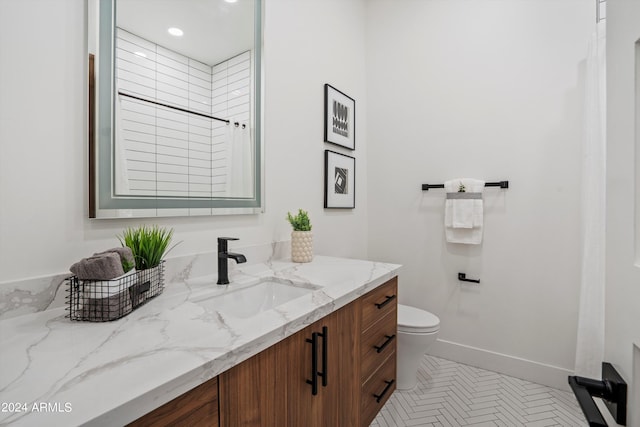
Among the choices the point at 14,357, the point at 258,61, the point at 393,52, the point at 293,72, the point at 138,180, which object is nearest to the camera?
the point at 14,357

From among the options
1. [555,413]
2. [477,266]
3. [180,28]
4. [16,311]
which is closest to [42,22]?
[180,28]

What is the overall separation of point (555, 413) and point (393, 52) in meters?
2.67

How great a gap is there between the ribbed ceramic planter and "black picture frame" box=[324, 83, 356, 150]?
0.79m

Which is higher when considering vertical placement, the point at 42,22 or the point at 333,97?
the point at 333,97

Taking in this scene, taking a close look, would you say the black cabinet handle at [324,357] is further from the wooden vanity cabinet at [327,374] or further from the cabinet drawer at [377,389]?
the cabinet drawer at [377,389]

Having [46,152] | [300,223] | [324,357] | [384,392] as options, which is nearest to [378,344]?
[384,392]

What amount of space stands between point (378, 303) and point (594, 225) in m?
1.31

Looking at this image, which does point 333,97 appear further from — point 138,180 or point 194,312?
point 194,312

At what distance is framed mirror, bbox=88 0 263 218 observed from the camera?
0.99 m

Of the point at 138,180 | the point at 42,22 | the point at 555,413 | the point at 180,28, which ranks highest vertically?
the point at 180,28

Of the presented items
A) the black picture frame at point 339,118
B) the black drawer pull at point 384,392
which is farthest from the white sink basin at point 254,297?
the black picture frame at point 339,118

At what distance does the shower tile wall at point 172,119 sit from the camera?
41.6 inches

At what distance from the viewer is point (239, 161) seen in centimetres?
147

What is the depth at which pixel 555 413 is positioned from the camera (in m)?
1.66
